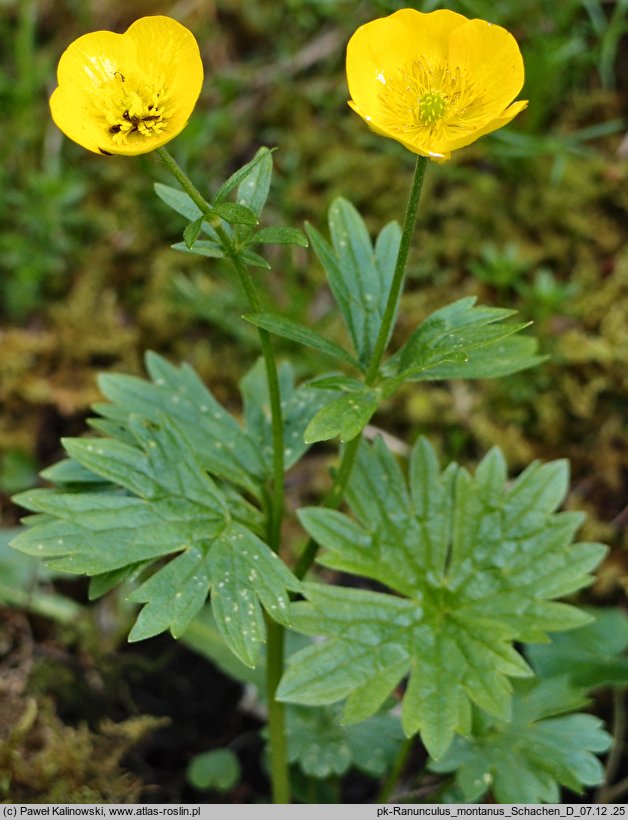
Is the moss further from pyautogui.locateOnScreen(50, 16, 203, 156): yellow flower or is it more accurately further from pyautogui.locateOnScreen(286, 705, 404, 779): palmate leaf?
pyautogui.locateOnScreen(50, 16, 203, 156): yellow flower

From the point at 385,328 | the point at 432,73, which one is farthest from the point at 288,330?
the point at 432,73

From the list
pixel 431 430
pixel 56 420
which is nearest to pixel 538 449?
pixel 431 430

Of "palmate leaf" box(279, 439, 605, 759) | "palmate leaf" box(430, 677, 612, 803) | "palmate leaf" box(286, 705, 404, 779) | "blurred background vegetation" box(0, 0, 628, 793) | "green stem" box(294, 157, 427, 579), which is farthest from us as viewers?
"blurred background vegetation" box(0, 0, 628, 793)

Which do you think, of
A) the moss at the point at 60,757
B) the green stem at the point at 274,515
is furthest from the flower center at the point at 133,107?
the moss at the point at 60,757

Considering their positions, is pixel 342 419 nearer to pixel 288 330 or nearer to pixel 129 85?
pixel 288 330

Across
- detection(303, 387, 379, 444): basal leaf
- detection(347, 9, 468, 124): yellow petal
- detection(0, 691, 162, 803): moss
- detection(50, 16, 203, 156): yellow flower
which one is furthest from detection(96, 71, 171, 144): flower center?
detection(0, 691, 162, 803): moss
